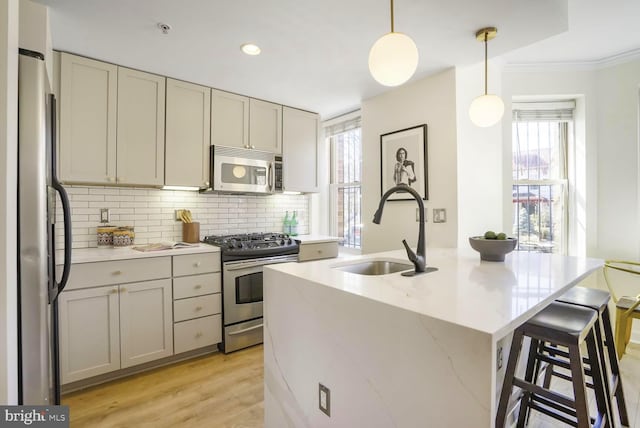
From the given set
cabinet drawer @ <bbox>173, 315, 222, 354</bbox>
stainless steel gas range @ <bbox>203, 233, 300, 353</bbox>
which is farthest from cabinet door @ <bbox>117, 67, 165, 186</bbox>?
cabinet drawer @ <bbox>173, 315, 222, 354</bbox>

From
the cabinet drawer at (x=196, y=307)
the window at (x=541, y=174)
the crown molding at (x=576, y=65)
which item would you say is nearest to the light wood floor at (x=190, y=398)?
the cabinet drawer at (x=196, y=307)

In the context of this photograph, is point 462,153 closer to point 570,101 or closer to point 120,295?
point 570,101

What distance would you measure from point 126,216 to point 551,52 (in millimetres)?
4033

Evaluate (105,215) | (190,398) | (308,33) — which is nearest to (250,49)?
(308,33)

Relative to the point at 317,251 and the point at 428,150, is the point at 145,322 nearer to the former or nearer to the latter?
the point at 317,251

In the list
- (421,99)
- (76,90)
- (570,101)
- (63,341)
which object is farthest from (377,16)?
(63,341)

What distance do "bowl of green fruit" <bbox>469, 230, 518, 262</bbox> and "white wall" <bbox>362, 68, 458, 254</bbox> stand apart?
81 centimetres

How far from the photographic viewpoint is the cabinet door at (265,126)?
320 cm

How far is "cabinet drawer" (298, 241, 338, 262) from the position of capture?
3170 mm

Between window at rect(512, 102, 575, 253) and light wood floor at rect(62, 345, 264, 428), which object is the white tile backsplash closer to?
light wood floor at rect(62, 345, 264, 428)

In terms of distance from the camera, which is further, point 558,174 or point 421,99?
point 558,174

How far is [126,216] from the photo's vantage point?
9.02ft

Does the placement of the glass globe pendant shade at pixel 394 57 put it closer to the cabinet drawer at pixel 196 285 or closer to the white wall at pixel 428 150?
the white wall at pixel 428 150

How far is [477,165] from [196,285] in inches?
101
